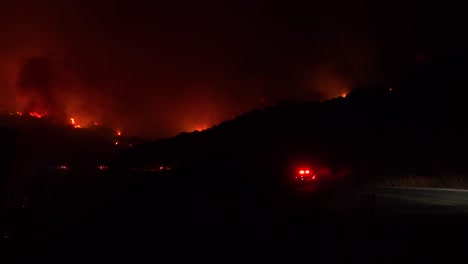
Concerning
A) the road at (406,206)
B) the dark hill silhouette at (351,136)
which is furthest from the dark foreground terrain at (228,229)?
the dark hill silhouette at (351,136)

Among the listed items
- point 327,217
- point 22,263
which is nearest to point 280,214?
point 327,217

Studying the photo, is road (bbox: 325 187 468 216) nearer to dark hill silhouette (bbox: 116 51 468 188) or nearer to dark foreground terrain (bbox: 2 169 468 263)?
dark foreground terrain (bbox: 2 169 468 263)

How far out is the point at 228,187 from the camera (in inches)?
1005

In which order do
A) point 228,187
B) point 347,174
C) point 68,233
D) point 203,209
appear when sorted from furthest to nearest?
point 347,174, point 228,187, point 203,209, point 68,233

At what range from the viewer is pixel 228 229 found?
41.0 ft

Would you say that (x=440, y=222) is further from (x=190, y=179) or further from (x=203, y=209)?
(x=190, y=179)

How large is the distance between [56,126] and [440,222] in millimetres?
72780

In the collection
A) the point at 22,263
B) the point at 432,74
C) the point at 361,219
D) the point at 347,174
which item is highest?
the point at 432,74

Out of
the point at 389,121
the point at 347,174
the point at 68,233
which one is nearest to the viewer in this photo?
the point at 68,233

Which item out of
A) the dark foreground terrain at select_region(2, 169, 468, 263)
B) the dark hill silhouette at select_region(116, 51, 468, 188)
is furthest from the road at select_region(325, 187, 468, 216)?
the dark hill silhouette at select_region(116, 51, 468, 188)

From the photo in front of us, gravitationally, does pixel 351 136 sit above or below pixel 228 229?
above

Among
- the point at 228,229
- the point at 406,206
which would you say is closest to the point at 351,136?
the point at 406,206

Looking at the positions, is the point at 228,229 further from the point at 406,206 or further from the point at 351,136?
the point at 351,136

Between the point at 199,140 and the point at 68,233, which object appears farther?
the point at 199,140
